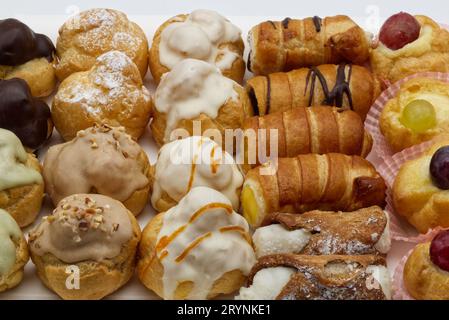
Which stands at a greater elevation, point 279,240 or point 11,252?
point 279,240

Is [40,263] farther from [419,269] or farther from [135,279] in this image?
[419,269]

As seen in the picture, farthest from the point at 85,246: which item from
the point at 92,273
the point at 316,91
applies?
the point at 316,91

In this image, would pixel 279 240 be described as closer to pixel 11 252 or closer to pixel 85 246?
pixel 85 246

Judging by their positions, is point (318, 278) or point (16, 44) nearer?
point (318, 278)

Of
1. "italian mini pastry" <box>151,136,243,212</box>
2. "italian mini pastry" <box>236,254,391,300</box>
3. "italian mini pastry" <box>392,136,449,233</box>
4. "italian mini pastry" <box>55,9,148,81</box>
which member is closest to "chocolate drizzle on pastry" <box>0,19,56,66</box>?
"italian mini pastry" <box>55,9,148,81</box>

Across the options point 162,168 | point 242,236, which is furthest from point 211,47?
point 242,236

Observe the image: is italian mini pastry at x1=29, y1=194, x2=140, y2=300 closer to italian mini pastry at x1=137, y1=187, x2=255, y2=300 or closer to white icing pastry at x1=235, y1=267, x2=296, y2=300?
italian mini pastry at x1=137, y1=187, x2=255, y2=300
